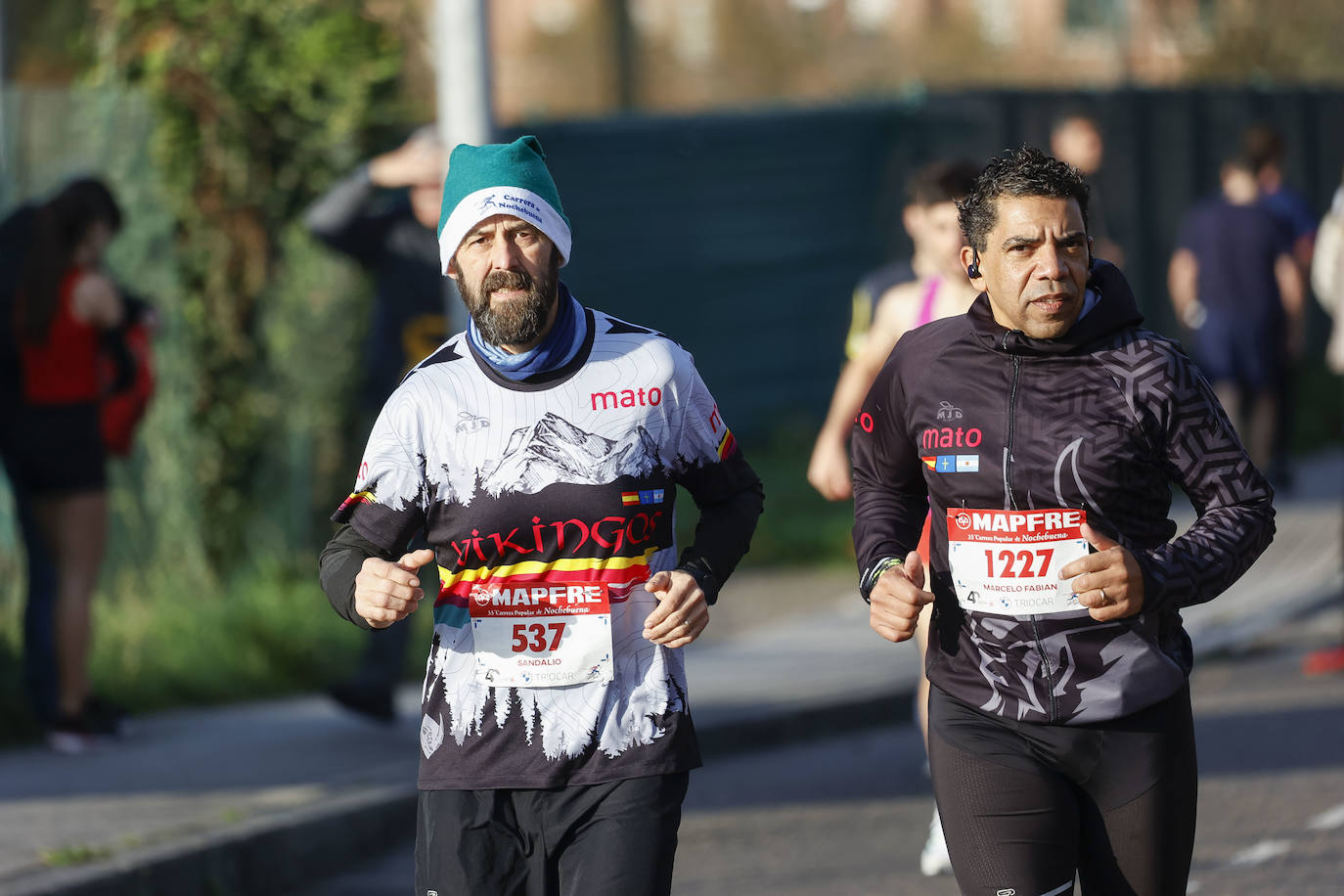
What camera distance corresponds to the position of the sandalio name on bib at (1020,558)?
3752 millimetres

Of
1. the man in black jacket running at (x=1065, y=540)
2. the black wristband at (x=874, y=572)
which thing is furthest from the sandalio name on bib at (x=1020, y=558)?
the black wristband at (x=874, y=572)

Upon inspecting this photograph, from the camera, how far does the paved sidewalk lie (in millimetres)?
6258

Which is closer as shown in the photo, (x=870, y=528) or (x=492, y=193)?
(x=492, y=193)

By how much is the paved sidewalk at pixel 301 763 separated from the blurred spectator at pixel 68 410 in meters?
0.39

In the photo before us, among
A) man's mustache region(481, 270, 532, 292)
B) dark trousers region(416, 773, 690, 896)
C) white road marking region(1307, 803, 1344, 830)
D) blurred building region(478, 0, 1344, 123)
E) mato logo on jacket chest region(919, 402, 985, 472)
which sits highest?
blurred building region(478, 0, 1344, 123)

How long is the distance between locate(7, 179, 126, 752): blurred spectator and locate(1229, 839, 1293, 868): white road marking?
13.5 feet

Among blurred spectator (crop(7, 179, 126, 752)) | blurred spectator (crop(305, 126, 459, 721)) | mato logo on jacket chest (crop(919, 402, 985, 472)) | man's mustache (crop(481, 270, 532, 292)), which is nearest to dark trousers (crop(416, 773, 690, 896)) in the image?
mato logo on jacket chest (crop(919, 402, 985, 472))

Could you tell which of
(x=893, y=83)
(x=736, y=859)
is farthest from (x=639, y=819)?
(x=893, y=83)

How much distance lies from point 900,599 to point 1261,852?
3184 mm

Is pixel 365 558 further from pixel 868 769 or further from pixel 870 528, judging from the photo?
pixel 868 769

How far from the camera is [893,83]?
41.7 meters

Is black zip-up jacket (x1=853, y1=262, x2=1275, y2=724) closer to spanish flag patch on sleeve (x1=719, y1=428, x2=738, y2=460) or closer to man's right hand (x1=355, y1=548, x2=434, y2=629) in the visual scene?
spanish flag patch on sleeve (x1=719, y1=428, x2=738, y2=460)

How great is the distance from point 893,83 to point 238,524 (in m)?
32.5

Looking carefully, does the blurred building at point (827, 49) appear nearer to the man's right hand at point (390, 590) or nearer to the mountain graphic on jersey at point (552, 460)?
the mountain graphic on jersey at point (552, 460)
